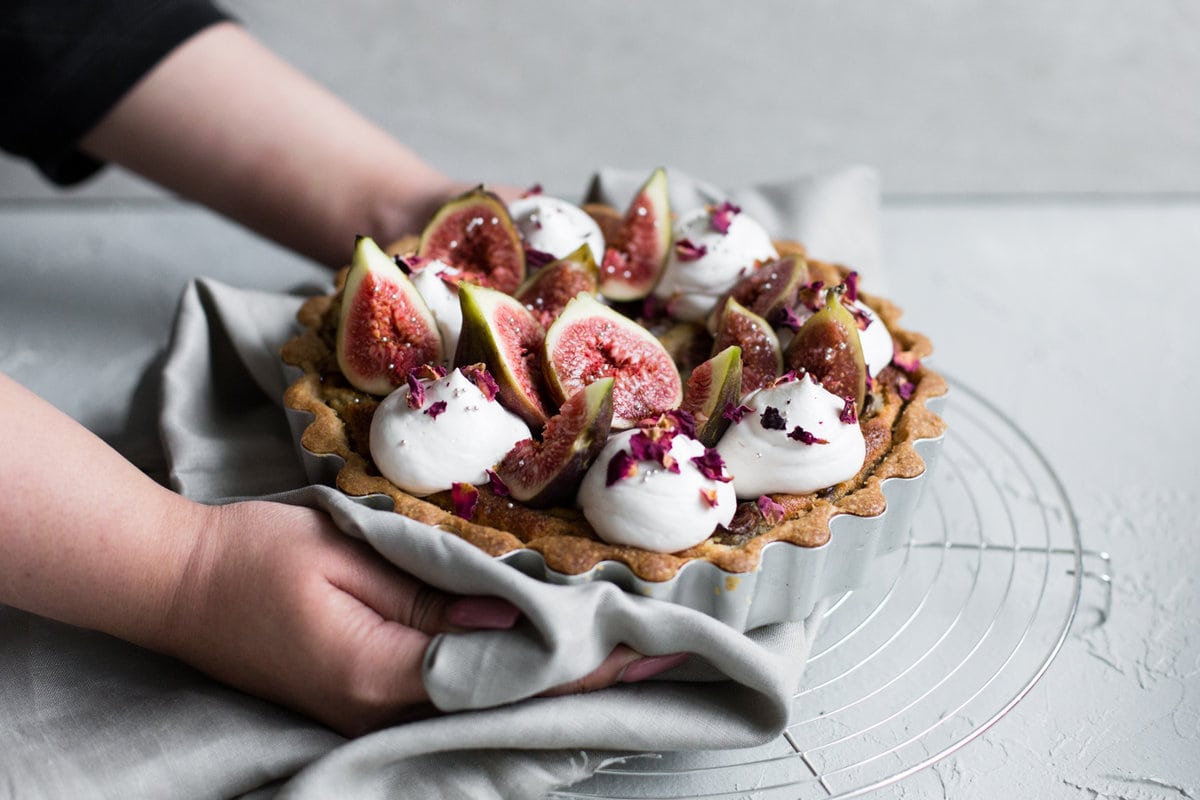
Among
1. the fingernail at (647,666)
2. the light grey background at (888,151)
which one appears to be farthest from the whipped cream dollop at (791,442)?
the light grey background at (888,151)

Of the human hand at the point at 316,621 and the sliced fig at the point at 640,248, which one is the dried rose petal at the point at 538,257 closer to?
the sliced fig at the point at 640,248

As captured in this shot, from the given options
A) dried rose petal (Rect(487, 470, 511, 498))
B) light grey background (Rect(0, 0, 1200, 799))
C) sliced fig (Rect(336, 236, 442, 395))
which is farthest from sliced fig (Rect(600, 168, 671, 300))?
light grey background (Rect(0, 0, 1200, 799))

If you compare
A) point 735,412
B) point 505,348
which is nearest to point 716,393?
point 735,412

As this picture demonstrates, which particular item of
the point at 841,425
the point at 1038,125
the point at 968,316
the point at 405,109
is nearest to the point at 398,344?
the point at 841,425

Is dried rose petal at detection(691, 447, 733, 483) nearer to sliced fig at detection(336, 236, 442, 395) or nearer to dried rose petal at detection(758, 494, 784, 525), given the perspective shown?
dried rose petal at detection(758, 494, 784, 525)

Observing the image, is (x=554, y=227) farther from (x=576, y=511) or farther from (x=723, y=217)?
(x=576, y=511)

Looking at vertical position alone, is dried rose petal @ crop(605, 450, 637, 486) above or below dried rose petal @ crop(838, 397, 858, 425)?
below
